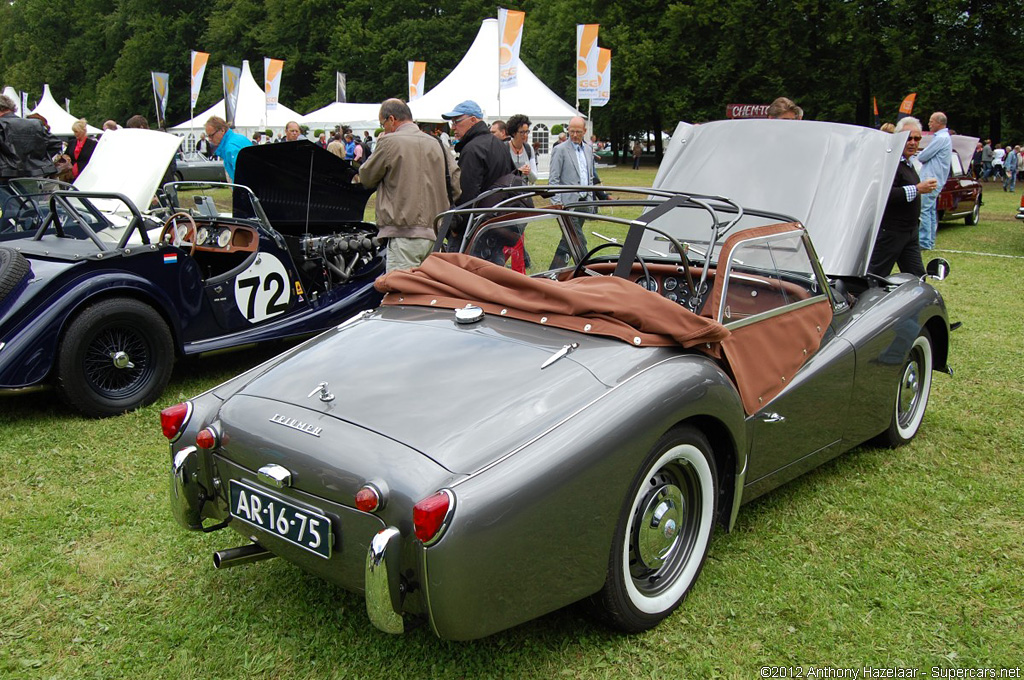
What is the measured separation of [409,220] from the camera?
6.00m

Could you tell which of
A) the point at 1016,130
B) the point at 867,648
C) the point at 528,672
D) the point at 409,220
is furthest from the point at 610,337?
the point at 1016,130

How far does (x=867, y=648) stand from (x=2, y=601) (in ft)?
10.1

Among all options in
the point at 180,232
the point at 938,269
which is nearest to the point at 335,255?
the point at 180,232

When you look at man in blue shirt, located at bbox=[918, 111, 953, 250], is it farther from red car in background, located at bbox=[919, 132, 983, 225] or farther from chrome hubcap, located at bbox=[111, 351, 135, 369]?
chrome hubcap, located at bbox=[111, 351, 135, 369]

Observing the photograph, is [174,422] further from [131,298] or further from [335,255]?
[335,255]

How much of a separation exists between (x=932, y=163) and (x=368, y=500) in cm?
999

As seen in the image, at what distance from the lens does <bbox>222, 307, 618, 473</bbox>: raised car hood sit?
2396 mm

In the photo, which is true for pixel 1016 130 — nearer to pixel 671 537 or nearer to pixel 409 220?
pixel 409 220

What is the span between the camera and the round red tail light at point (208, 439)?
2.71 metres

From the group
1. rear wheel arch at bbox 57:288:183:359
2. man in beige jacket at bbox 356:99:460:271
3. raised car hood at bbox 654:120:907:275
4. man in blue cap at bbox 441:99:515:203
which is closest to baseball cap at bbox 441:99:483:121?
man in blue cap at bbox 441:99:515:203

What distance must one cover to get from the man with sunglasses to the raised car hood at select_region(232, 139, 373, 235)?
4.18m

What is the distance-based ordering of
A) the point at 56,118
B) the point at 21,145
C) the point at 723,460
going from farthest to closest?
the point at 56,118 < the point at 21,145 < the point at 723,460

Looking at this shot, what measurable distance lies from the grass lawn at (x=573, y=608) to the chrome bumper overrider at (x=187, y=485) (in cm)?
39

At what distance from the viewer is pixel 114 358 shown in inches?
195
